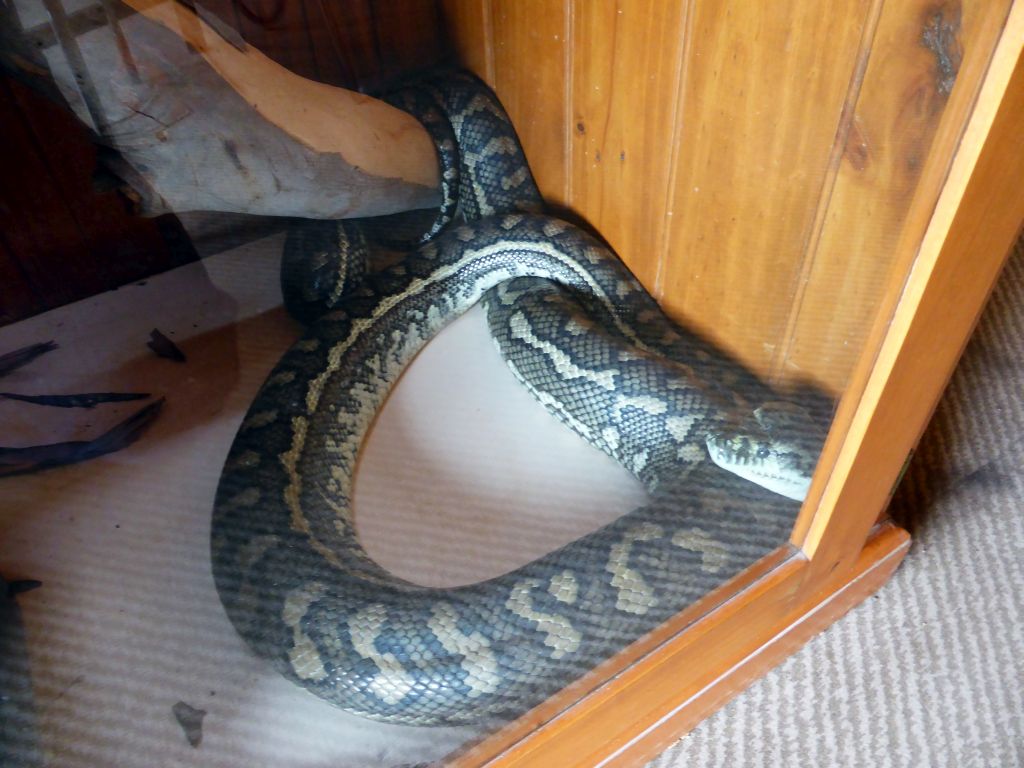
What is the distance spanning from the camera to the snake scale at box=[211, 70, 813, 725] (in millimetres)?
1000

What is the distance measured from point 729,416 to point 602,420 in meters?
0.23

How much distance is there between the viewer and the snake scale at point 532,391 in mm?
1000

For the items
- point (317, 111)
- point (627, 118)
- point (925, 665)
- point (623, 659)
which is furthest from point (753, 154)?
point (925, 665)

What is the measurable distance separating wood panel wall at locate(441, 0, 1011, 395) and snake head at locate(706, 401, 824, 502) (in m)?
0.06

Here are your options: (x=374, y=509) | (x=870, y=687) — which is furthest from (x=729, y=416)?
(x=374, y=509)

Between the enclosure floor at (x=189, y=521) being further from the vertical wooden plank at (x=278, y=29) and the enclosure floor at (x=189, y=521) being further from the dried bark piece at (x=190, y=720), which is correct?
the vertical wooden plank at (x=278, y=29)

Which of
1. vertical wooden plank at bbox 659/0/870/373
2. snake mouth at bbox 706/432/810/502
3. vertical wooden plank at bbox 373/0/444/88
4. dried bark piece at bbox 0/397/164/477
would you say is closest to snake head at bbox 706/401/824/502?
snake mouth at bbox 706/432/810/502

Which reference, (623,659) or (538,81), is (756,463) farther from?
(538,81)

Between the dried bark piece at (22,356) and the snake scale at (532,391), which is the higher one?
the dried bark piece at (22,356)

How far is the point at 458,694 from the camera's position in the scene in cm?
98

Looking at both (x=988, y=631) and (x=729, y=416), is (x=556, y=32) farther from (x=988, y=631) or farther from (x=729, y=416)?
(x=988, y=631)

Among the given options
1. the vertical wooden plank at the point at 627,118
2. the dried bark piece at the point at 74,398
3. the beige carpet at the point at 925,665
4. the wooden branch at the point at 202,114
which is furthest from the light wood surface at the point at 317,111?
the beige carpet at the point at 925,665

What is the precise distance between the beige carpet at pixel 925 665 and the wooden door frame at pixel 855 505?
44 mm

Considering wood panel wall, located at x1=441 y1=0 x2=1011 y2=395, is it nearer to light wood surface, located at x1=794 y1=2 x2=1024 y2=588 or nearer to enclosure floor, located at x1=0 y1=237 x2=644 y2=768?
light wood surface, located at x1=794 y1=2 x2=1024 y2=588
